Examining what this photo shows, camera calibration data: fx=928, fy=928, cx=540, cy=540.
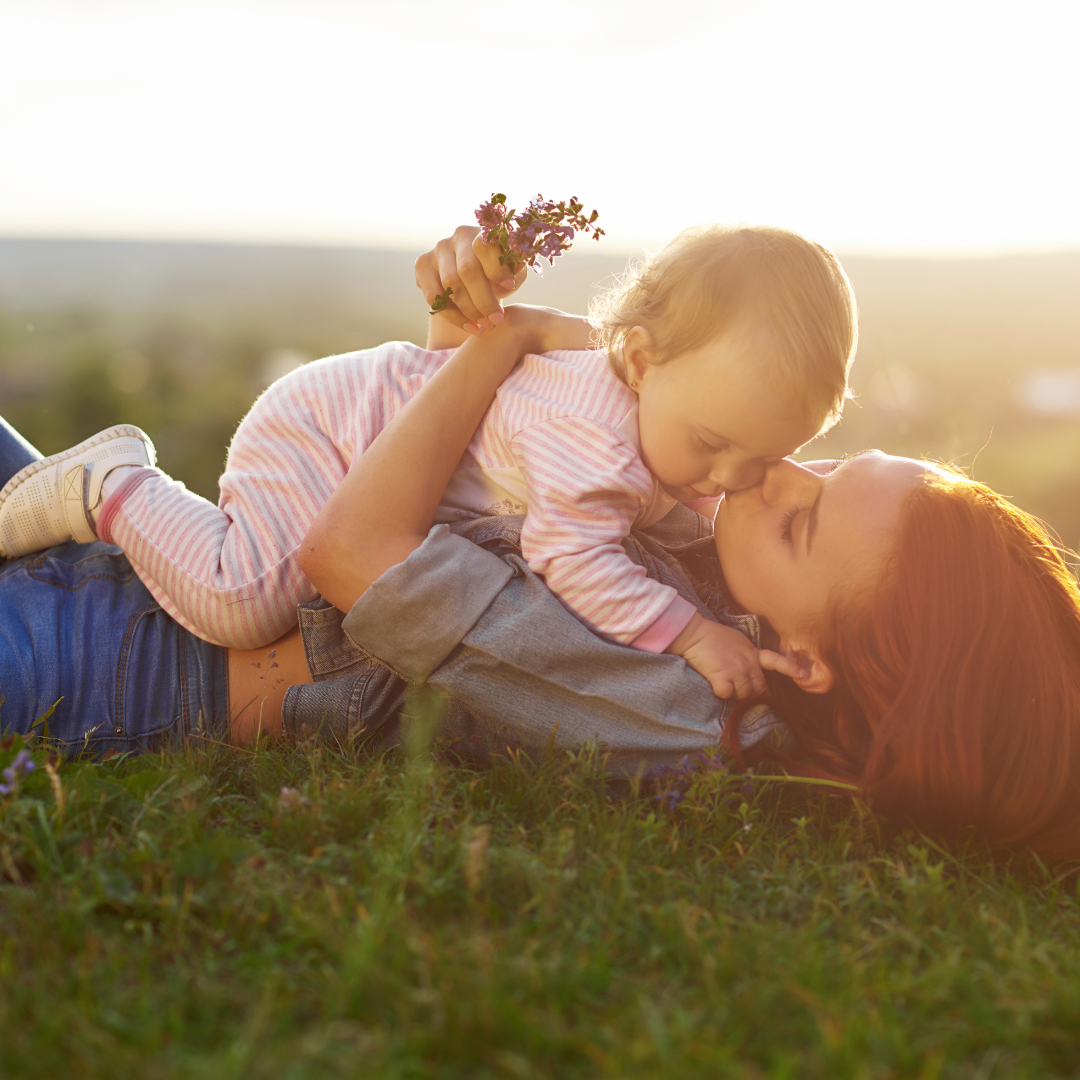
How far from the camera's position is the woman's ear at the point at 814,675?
255cm

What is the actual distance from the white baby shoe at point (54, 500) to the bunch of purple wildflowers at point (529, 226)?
4.81 ft

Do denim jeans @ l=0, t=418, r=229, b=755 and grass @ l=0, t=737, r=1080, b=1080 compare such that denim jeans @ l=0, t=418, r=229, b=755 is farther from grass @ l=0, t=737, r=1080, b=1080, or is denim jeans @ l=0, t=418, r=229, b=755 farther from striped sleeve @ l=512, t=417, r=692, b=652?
striped sleeve @ l=512, t=417, r=692, b=652

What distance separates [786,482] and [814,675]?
0.56 meters

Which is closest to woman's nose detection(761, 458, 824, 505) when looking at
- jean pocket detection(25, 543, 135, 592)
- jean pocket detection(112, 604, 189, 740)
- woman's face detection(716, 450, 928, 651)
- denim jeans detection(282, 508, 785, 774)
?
woman's face detection(716, 450, 928, 651)

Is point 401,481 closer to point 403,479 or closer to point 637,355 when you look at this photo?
point 403,479

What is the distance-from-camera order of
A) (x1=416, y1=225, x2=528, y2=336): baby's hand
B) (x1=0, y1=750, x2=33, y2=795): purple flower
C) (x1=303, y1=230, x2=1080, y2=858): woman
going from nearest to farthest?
(x1=0, y1=750, x2=33, y2=795): purple flower < (x1=303, y1=230, x2=1080, y2=858): woman < (x1=416, y1=225, x2=528, y2=336): baby's hand

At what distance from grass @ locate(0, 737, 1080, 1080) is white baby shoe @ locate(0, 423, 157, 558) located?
36.9 inches

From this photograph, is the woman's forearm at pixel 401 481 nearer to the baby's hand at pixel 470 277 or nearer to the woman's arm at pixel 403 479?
the woman's arm at pixel 403 479

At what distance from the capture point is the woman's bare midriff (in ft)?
8.73

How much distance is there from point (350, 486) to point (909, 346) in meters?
11.2

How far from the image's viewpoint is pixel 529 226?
2525 mm

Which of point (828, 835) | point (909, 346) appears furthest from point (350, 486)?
point (909, 346)

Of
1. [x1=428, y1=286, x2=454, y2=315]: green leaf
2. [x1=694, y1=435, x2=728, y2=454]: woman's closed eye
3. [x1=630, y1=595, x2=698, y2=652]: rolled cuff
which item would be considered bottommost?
[x1=630, y1=595, x2=698, y2=652]: rolled cuff

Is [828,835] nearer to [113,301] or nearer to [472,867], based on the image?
[472,867]
